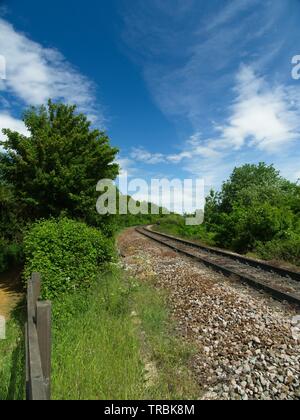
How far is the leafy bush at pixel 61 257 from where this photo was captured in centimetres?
732

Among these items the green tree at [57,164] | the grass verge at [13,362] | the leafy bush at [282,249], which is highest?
the green tree at [57,164]

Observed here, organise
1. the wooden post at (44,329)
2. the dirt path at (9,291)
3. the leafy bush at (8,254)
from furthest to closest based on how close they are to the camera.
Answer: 1. the leafy bush at (8,254)
2. the dirt path at (9,291)
3. the wooden post at (44,329)

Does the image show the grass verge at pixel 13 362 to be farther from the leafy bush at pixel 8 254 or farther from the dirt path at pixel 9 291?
the leafy bush at pixel 8 254

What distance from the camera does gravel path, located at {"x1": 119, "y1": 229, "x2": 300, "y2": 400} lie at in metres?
3.61

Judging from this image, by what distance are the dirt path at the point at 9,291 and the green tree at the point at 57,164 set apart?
2.55 meters

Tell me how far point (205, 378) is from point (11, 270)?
11979 mm

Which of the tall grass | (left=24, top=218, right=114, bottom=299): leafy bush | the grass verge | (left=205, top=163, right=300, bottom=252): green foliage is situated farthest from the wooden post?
(left=205, top=163, right=300, bottom=252): green foliage

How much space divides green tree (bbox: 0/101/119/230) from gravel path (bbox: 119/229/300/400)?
445cm

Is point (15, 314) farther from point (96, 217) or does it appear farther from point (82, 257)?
point (96, 217)

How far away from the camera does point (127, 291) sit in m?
7.26

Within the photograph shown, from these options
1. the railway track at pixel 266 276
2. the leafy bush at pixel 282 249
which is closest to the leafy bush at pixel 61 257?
the railway track at pixel 266 276

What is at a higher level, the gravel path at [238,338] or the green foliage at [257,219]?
the green foliage at [257,219]

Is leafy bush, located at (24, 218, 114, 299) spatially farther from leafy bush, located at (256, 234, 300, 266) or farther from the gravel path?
leafy bush, located at (256, 234, 300, 266)

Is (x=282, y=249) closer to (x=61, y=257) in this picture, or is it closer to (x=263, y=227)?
(x=263, y=227)
